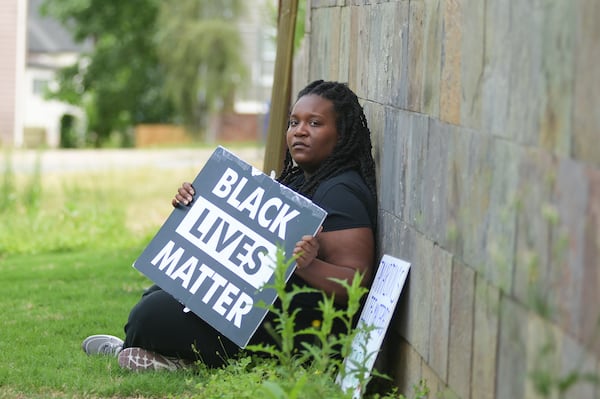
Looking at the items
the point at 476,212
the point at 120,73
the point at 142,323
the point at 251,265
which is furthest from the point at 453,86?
the point at 120,73

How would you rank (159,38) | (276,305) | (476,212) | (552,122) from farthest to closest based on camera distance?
Answer: (159,38) < (276,305) < (476,212) < (552,122)

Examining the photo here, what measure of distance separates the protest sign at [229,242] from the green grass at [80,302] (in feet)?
0.88

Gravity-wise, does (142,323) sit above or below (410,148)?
below

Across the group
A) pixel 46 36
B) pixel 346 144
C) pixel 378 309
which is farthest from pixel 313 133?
pixel 46 36

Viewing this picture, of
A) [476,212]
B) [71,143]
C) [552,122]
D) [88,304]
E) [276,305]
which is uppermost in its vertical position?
[552,122]

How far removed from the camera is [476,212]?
12.5ft

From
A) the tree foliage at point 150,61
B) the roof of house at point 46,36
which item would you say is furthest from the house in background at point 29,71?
the tree foliage at point 150,61

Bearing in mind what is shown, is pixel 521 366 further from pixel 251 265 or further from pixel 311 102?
pixel 311 102

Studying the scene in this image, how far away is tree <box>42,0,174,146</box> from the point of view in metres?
40.8

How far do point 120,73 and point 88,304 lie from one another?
34875mm

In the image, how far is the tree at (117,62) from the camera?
4081 cm

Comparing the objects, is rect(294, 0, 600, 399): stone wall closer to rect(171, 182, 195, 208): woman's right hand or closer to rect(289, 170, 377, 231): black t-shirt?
rect(289, 170, 377, 231): black t-shirt

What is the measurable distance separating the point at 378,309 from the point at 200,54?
3237cm

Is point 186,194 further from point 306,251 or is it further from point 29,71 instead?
point 29,71
